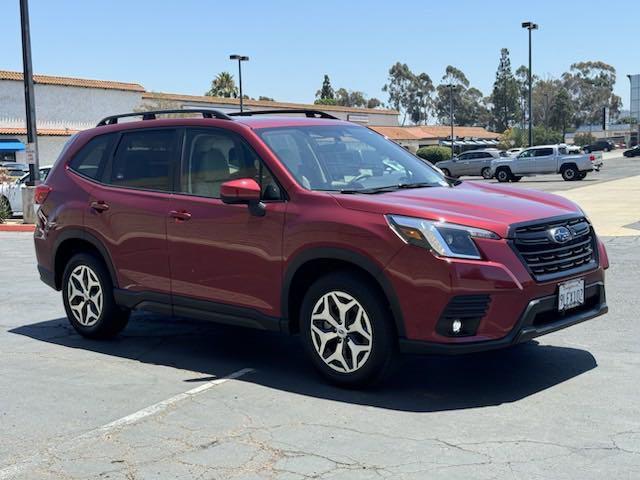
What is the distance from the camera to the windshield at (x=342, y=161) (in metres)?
6.12

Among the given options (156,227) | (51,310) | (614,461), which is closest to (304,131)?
(156,227)

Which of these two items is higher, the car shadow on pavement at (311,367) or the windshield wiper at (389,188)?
the windshield wiper at (389,188)

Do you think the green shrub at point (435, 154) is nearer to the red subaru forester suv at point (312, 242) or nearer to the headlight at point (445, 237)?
the red subaru forester suv at point (312, 242)

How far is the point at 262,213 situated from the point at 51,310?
395cm

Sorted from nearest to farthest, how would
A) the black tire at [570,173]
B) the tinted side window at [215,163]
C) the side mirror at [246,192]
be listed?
1. the side mirror at [246,192]
2. the tinted side window at [215,163]
3. the black tire at [570,173]

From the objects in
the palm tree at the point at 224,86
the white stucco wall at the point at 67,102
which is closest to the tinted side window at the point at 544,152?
the white stucco wall at the point at 67,102

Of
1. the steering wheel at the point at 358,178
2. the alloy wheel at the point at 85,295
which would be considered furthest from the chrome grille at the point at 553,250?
the alloy wheel at the point at 85,295

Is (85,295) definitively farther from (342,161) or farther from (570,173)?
(570,173)

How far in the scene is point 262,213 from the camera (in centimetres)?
602

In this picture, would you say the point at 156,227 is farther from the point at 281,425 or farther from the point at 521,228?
the point at 521,228

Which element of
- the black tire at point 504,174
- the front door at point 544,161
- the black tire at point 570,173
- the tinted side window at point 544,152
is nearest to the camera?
the black tire at point 570,173

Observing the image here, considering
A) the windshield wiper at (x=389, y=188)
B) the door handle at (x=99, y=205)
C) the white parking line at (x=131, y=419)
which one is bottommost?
the white parking line at (x=131, y=419)

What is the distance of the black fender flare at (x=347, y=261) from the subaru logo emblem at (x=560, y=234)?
44.1 inches

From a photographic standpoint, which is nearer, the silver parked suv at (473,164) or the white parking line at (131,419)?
the white parking line at (131,419)
